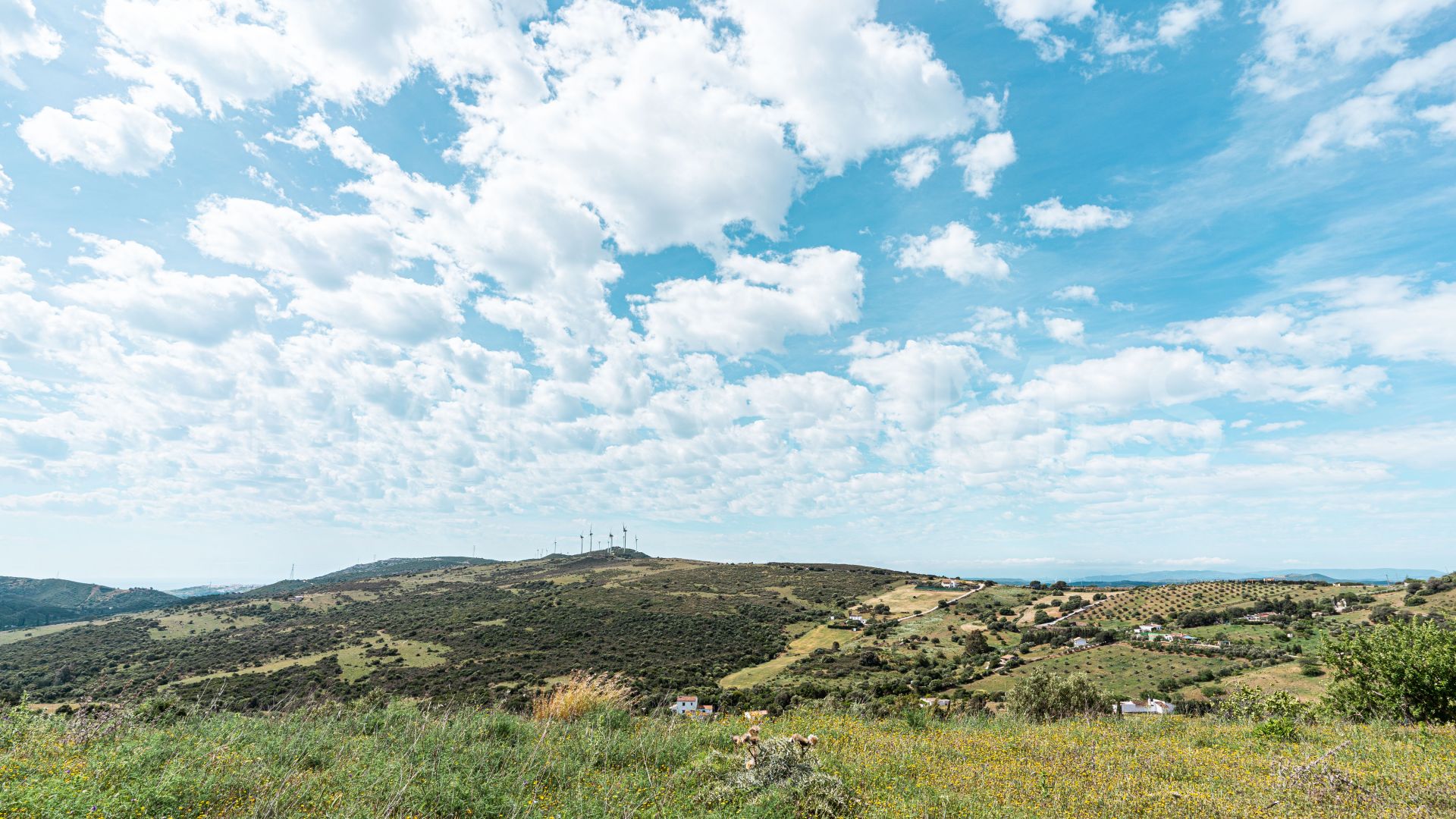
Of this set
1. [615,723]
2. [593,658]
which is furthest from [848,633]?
[615,723]

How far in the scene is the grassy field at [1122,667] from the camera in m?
45.4

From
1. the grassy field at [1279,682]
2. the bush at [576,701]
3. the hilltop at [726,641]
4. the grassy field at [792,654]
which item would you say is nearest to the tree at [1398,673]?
the hilltop at [726,641]

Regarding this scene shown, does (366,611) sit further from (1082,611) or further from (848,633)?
(1082,611)

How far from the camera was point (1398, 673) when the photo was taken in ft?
50.8

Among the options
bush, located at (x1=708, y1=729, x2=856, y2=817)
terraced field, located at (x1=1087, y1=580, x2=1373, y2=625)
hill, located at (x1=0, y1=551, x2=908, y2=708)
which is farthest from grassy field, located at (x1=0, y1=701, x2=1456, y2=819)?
terraced field, located at (x1=1087, y1=580, x2=1373, y2=625)

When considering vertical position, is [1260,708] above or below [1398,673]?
below

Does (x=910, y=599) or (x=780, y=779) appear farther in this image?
(x=910, y=599)

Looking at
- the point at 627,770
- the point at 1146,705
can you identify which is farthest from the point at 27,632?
the point at 1146,705

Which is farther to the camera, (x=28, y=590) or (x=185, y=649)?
(x=28, y=590)

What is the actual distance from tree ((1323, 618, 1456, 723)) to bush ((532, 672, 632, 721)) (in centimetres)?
2107

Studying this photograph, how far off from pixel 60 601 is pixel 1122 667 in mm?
288529

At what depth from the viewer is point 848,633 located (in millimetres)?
74000

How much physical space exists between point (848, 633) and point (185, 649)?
93.8 meters

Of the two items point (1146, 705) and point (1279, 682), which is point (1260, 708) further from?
point (1279, 682)
